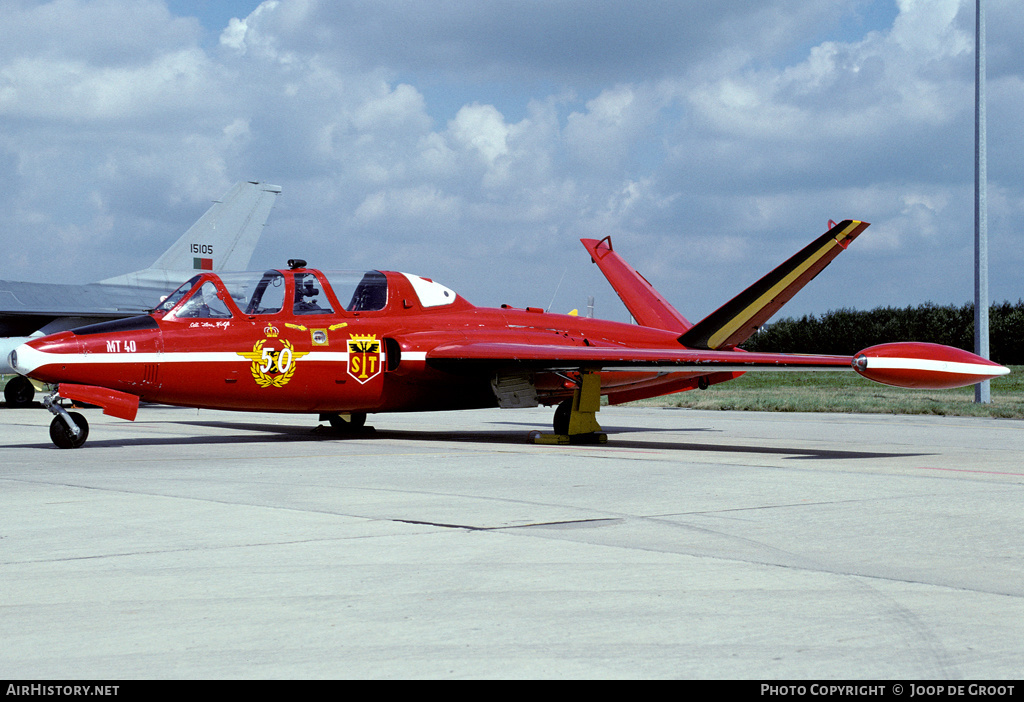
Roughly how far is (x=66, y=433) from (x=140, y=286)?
23.2 m

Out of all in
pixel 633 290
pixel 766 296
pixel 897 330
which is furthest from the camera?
pixel 897 330

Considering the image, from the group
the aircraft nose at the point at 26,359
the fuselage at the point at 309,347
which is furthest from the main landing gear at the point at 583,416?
the aircraft nose at the point at 26,359

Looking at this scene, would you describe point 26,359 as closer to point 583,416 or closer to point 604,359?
point 604,359

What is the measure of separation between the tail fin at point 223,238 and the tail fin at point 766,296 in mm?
23340

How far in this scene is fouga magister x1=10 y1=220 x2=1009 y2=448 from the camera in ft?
42.9

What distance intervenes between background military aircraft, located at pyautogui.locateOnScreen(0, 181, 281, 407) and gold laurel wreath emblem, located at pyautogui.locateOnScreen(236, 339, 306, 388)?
15640mm

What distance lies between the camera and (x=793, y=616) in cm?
475

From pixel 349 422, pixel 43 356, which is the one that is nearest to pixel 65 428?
pixel 43 356

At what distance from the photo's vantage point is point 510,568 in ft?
18.9

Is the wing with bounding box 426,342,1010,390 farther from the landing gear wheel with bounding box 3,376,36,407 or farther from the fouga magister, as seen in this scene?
the landing gear wheel with bounding box 3,376,36,407

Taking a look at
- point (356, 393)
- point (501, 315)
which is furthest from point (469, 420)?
point (356, 393)

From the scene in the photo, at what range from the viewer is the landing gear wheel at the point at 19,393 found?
28.6m

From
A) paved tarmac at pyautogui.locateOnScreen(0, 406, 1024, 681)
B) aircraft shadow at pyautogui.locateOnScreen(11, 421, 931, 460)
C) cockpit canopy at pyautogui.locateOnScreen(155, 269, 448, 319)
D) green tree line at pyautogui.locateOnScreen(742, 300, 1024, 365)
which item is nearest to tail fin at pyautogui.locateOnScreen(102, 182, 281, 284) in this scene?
aircraft shadow at pyautogui.locateOnScreen(11, 421, 931, 460)

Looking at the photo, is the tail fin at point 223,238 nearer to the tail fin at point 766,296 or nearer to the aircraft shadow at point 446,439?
the aircraft shadow at point 446,439
